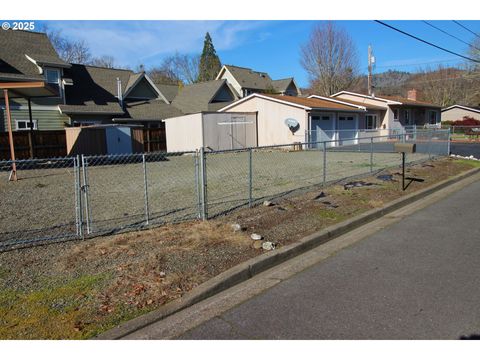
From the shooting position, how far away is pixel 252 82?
148ft

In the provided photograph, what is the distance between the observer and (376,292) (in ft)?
13.2

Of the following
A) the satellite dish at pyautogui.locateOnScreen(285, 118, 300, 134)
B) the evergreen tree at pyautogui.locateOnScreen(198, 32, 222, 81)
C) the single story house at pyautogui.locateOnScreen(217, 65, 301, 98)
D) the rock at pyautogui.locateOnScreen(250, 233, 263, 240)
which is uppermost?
the evergreen tree at pyautogui.locateOnScreen(198, 32, 222, 81)

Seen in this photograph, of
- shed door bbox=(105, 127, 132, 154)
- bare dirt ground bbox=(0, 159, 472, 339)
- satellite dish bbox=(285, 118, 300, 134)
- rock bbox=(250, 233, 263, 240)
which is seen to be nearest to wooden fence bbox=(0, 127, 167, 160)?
shed door bbox=(105, 127, 132, 154)

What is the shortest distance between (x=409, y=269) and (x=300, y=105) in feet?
67.1

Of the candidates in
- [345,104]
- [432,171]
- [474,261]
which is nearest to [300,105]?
[345,104]

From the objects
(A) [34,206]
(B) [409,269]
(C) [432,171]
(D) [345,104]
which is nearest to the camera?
(B) [409,269]

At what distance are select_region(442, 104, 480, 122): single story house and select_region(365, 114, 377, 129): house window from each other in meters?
26.1

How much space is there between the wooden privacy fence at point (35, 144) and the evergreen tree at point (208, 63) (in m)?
48.3

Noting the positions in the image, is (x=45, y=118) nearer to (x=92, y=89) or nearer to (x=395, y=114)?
(x=92, y=89)

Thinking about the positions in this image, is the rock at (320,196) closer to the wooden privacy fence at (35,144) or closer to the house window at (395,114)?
the wooden privacy fence at (35,144)

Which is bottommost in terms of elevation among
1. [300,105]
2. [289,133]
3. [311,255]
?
[311,255]

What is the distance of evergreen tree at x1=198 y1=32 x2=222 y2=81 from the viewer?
2574 inches

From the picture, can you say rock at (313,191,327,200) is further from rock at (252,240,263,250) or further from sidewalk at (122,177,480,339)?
rock at (252,240,263,250)

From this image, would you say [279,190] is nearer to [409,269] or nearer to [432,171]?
[409,269]
